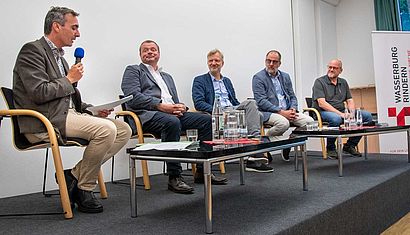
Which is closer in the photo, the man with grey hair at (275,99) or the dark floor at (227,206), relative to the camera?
the dark floor at (227,206)

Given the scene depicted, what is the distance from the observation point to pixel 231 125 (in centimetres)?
218

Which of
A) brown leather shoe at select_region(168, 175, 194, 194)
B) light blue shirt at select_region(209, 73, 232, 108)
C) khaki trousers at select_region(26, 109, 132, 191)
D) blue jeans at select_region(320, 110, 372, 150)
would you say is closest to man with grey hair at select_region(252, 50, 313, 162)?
blue jeans at select_region(320, 110, 372, 150)

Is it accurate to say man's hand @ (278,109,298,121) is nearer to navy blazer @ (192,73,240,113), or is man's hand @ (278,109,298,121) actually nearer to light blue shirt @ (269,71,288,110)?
light blue shirt @ (269,71,288,110)

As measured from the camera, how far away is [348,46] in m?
6.24

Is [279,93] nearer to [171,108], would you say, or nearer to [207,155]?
[171,108]

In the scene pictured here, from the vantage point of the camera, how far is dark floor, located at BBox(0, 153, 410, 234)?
1644 millimetres

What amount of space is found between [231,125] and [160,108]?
0.73 m

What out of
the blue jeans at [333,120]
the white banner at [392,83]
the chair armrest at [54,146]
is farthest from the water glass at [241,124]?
the white banner at [392,83]

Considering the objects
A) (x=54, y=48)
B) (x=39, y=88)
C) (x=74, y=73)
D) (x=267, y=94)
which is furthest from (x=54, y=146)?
A: (x=267, y=94)

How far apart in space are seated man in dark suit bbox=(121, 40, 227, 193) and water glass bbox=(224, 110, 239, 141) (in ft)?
1.42

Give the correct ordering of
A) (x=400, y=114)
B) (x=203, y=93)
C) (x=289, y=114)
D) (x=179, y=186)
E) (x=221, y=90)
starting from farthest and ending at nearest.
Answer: (x=400, y=114), (x=289, y=114), (x=221, y=90), (x=203, y=93), (x=179, y=186)

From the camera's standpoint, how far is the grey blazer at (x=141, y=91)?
8.89 feet

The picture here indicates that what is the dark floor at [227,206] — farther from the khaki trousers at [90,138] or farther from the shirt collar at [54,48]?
the shirt collar at [54,48]

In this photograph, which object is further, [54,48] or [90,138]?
[54,48]
